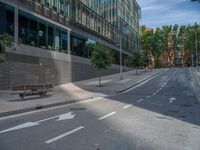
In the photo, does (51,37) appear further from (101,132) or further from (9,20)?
(101,132)

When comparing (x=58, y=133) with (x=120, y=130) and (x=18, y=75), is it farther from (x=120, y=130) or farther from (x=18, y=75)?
(x=18, y=75)

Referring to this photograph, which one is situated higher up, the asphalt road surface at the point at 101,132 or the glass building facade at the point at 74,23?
the glass building facade at the point at 74,23

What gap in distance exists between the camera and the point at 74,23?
155 ft

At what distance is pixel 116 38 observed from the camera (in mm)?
72188

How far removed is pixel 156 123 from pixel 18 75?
22248 mm

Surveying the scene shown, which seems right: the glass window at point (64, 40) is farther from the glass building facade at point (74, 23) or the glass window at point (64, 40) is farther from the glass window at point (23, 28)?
the glass window at point (23, 28)

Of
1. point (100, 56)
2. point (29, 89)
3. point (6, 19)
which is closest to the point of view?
point (29, 89)

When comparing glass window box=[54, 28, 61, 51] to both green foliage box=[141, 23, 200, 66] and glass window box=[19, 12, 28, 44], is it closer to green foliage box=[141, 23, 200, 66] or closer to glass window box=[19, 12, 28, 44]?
glass window box=[19, 12, 28, 44]

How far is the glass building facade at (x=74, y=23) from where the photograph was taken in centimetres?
3328

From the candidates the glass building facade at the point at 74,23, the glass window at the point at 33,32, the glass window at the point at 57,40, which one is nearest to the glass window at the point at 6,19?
the glass building facade at the point at 74,23

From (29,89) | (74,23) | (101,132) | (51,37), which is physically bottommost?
(101,132)

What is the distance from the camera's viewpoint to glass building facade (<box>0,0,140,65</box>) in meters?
33.3

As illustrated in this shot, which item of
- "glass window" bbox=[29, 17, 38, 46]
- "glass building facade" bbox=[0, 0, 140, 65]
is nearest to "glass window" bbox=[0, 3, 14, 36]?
"glass building facade" bbox=[0, 0, 140, 65]

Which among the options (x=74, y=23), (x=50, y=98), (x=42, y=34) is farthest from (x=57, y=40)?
(x=50, y=98)
